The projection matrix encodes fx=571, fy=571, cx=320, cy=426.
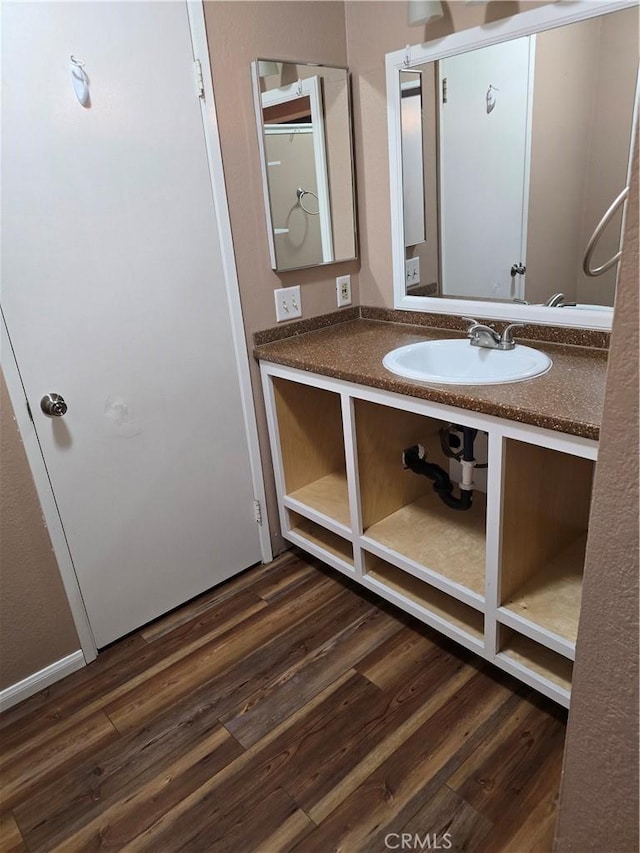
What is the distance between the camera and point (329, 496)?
2.23 m

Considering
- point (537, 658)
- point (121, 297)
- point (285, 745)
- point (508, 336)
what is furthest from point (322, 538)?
point (121, 297)

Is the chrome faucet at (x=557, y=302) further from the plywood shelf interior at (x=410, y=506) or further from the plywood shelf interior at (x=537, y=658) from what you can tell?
the plywood shelf interior at (x=537, y=658)

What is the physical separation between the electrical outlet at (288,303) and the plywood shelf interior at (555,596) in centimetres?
124

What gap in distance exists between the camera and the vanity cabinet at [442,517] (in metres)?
1.48

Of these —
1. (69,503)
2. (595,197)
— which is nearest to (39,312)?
(69,503)

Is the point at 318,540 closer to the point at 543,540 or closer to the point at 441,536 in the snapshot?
the point at 441,536

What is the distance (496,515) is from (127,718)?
48.9 inches

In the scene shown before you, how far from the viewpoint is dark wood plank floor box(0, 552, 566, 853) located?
1363 mm

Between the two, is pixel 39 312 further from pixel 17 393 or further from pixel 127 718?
pixel 127 718

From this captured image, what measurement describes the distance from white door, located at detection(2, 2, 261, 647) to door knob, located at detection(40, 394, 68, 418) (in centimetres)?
2

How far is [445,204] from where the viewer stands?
202 cm

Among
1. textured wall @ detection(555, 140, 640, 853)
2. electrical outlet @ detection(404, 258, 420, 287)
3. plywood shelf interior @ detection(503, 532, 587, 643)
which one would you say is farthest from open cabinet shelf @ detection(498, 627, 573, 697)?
electrical outlet @ detection(404, 258, 420, 287)

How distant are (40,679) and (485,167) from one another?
7.17 ft

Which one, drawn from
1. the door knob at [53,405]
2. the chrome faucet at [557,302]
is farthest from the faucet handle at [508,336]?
the door knob at [53,405]
